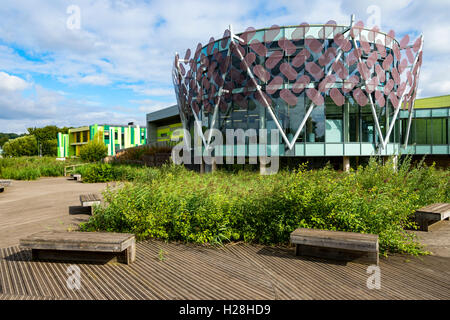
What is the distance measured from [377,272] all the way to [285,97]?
15.4 m

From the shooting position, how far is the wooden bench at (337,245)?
4.70 meters

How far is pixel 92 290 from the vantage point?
161 inches

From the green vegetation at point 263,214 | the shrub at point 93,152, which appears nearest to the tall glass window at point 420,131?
the green vegetation at point 263,214

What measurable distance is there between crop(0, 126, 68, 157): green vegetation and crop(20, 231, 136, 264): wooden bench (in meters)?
89.6

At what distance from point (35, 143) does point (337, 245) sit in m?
96.6

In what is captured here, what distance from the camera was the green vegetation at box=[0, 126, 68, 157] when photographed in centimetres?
8188

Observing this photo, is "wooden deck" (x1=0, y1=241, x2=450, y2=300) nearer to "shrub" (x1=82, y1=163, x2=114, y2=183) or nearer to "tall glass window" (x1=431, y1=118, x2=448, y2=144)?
"shrub" (x1=82, y1=163, x2=114, y2=183)

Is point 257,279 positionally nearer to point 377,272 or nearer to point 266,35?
point 377,272

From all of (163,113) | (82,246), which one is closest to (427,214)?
(82,246)

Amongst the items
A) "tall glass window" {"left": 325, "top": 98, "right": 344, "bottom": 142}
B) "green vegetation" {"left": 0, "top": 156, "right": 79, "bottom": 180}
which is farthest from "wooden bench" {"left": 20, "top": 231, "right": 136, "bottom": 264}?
"green vegetation" {"left": 0, "top": 156, "right": 79, "bottom": 180}

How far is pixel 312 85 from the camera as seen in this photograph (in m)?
18.9

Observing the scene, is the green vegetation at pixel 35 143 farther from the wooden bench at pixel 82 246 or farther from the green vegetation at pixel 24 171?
the wooden bench at pixel 82 246

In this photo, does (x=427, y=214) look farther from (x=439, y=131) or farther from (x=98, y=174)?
(x=439, y=131)

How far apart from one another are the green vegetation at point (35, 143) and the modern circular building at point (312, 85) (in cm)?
7854
